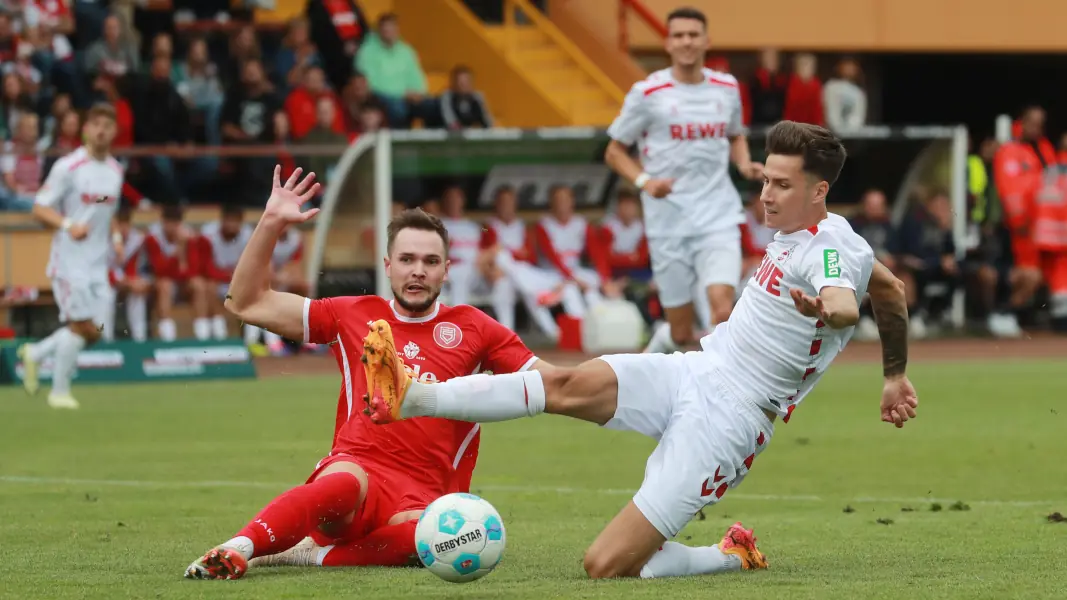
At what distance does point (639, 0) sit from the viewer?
25.3 m

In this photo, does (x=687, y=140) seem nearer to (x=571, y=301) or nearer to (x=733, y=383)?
(x=733, y=383)

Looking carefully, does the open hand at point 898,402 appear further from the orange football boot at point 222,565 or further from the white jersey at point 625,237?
the white jersey at point 625,237

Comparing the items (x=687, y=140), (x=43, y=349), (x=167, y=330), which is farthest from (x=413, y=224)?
(x=167, y=330)

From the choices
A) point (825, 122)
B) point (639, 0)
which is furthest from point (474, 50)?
point (825, 122)

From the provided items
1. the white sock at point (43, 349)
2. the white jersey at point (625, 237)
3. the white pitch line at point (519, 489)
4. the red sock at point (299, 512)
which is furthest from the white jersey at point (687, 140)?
the white jersey at point (625, 237)

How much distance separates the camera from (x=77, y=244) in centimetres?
1462

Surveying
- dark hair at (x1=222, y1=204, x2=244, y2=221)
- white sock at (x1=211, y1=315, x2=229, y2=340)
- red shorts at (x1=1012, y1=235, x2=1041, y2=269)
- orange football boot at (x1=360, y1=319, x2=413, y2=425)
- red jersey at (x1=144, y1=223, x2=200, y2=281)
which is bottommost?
red shorts at (x1=1012, y1=235, x2=1041, y2=269)

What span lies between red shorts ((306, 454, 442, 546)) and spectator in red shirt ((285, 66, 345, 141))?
45.3 feet

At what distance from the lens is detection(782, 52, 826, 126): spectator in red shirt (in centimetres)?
2291

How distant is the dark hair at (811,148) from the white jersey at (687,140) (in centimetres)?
574

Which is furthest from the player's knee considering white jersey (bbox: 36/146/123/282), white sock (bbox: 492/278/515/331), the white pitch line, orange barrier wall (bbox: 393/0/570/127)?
orange barrier wall (bbox: 393/0/570/127)

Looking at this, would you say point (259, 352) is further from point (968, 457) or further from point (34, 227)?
point (968, 457)

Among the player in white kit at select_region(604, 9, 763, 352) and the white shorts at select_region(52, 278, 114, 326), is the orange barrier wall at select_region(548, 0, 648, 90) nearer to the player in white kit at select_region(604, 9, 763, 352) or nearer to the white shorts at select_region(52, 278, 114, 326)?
the white shorts at select_region(52, 278, 114, 326)

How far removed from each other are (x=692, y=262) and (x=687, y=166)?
27.2 inches
